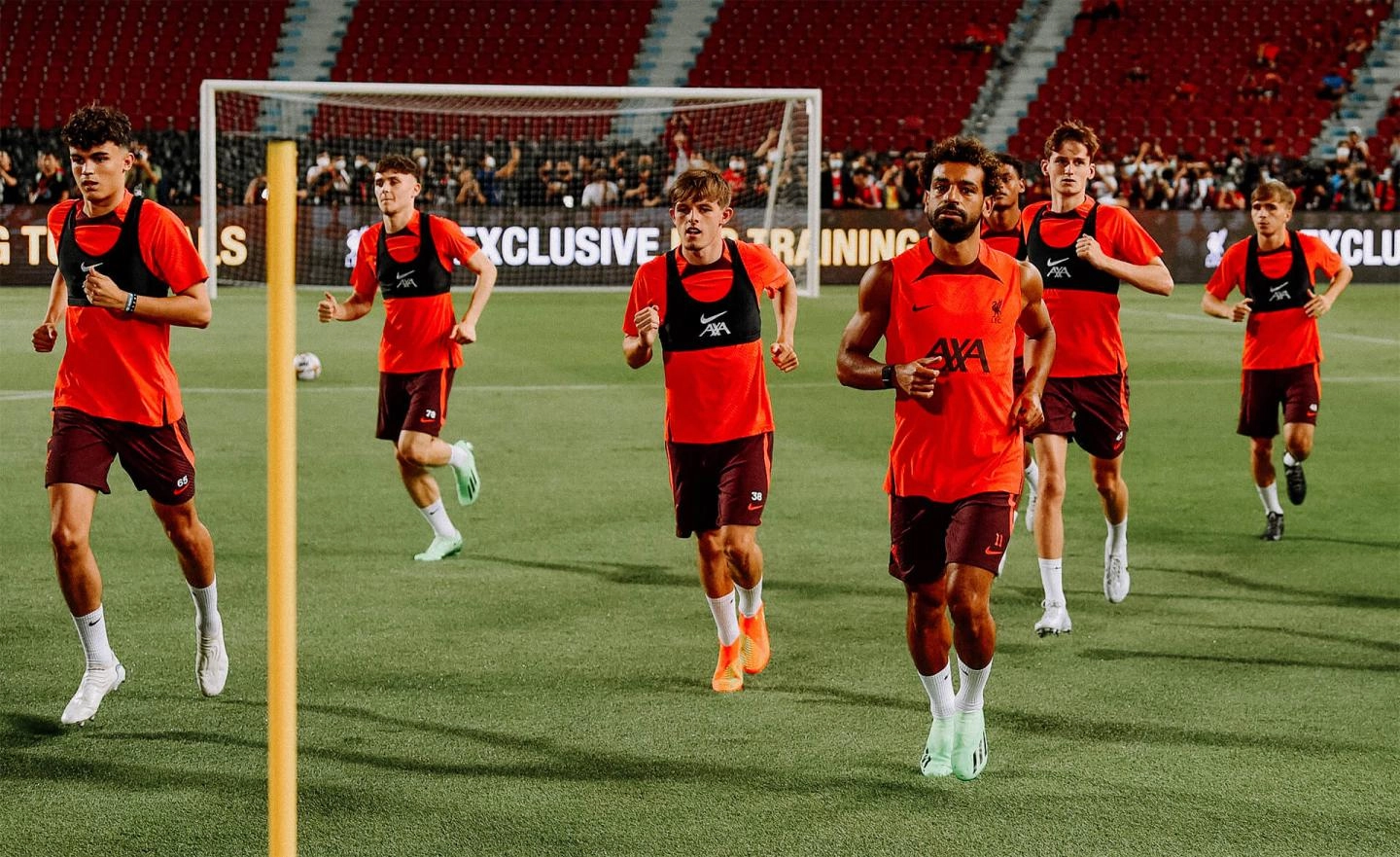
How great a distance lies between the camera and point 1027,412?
17.8 ft

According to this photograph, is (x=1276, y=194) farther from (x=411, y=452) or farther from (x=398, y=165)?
(x=411, y=452)

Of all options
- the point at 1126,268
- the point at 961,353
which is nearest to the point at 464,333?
the point at 1126,268

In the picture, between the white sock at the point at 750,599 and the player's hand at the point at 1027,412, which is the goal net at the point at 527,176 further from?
the player's hand at the point at 1027,412

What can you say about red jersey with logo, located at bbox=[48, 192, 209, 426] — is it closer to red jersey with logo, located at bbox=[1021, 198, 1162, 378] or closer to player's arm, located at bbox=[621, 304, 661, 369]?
player's arm, located at bbox=[621, 304, 661, 369]

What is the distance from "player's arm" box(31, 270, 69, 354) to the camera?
6.35 meters

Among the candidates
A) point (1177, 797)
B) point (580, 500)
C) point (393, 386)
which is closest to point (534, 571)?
point (393, 386)

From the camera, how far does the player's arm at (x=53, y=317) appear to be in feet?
20.8

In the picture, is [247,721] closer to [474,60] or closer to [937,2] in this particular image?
[474,60]

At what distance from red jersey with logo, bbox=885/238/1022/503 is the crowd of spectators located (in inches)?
732

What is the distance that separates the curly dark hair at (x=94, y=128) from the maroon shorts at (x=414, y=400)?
10.5 ft

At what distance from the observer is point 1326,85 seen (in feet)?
119

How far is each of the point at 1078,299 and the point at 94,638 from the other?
4.41 metres

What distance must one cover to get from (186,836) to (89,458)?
1772 mm

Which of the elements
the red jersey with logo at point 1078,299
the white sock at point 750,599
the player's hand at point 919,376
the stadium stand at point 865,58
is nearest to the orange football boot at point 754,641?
the white sock at point 750,599
